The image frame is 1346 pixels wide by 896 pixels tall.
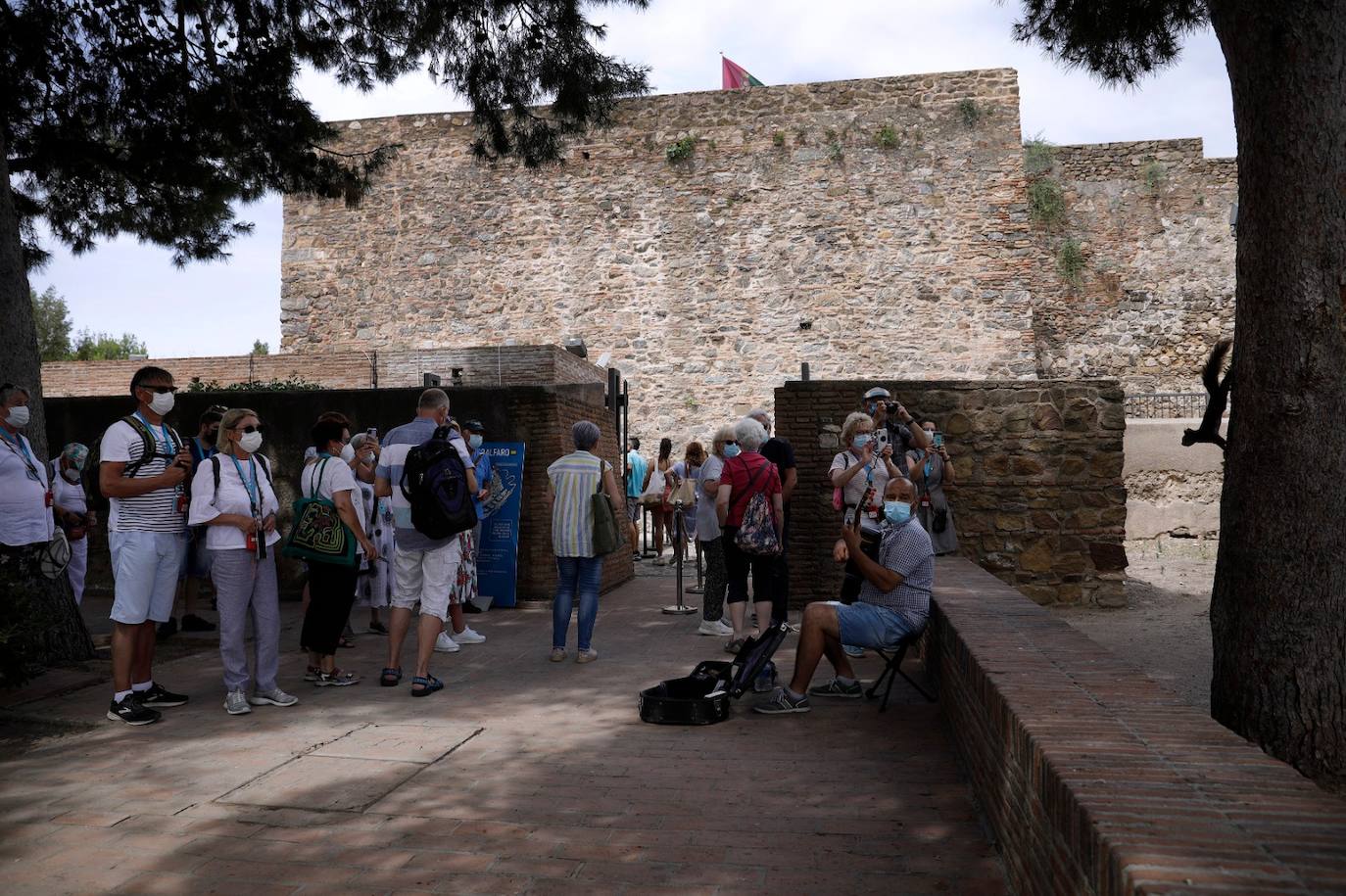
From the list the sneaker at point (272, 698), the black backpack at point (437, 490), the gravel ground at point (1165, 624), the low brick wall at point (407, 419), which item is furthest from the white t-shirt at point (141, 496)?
the gravel ground at point (1165, 624)

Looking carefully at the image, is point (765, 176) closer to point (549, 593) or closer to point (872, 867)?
point (549, 593)

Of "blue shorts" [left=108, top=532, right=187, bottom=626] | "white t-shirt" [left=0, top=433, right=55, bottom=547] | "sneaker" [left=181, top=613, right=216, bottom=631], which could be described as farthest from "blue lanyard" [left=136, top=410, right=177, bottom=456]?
"sneaker" [left=181, top=613, right=216, bottom=631]

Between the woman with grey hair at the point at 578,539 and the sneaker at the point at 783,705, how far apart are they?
5.68ft

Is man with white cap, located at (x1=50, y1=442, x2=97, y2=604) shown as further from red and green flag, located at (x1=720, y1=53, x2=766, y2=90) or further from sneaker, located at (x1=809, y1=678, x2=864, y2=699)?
red and green flag, located at (x1=720, y1=53, x2=766, y2=90)

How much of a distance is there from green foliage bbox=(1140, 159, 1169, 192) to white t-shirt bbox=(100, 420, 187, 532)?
62.0ft

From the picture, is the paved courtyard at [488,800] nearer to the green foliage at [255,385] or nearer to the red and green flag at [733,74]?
the green foliage at [255,385]

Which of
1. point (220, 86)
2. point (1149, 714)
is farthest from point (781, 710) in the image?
point (220, 86)

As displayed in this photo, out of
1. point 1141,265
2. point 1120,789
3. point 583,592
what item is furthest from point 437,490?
point 1141,265

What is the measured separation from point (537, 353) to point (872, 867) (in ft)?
32.1

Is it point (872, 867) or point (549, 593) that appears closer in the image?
point (872, 867)

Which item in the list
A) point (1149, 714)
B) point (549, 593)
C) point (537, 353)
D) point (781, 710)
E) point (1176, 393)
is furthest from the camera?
point (1176, 393)

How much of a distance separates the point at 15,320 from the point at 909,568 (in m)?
5.97

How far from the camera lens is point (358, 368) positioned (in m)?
13.3

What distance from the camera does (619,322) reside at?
64.6 ft
